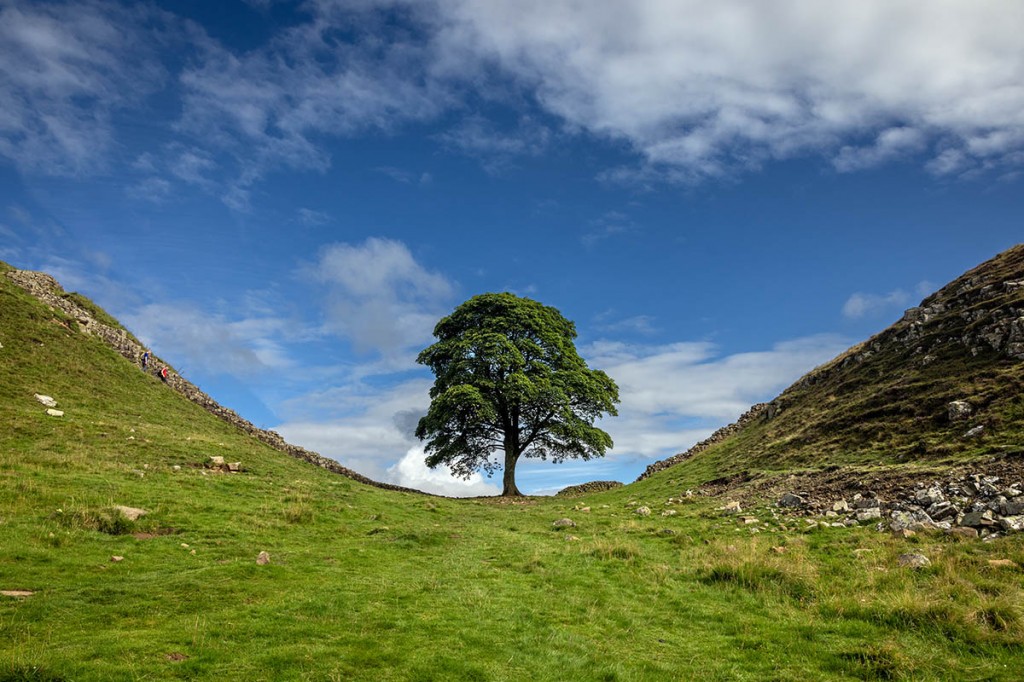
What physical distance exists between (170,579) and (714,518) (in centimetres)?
2034

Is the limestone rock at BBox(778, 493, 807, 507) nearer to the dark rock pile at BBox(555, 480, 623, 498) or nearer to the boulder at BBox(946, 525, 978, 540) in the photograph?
the boulder at BBox(946, 525, 978, 540)

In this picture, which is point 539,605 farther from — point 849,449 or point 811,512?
point 849,449

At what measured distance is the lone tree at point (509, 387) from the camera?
45.1 metres

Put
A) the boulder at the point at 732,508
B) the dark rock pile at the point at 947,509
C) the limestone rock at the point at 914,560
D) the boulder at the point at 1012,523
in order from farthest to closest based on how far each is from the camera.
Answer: the boulder at the point at 732,508
the dark rock pile at the point at 947,509
the boulder at the point at 1012,523
the limestone rock at the point at 914,560

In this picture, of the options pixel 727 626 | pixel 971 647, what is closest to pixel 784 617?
pixel 727 626

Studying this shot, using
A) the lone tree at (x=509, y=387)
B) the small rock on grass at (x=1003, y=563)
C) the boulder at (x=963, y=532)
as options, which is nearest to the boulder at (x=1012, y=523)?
the boulder at (x=963, y=532)

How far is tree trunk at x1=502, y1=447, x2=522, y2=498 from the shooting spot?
47.3 m

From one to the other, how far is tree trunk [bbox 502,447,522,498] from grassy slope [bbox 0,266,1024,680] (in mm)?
23278

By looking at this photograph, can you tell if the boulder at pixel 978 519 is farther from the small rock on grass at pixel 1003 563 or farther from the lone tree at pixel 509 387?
the lone tree at pixel 509 387

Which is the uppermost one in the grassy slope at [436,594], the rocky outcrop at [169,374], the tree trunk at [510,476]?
the rocky outcrop at [169,374]

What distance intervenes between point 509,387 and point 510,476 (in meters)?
9.17

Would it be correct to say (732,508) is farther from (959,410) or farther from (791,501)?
(959,410)

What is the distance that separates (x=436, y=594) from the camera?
13.8 meters

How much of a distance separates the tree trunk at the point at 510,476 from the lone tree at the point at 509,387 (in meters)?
0.09
